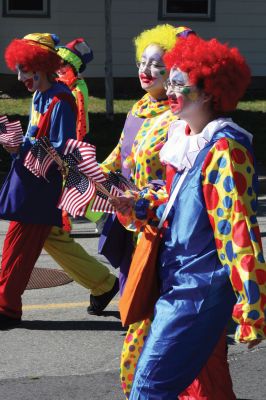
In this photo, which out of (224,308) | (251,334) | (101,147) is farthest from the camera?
(101,147)

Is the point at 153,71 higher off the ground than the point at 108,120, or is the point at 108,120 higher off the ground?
the point at 153,71

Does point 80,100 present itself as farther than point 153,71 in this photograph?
Yes

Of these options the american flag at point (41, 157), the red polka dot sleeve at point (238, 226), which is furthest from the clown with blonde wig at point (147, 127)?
the red polka dot sleeve at point (238, 226)

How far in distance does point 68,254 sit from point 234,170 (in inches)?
140

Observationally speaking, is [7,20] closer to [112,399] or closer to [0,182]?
[0,182]

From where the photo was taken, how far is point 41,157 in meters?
5.57

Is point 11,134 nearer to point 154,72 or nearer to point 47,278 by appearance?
point 154,72

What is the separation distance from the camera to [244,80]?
14.9 ft

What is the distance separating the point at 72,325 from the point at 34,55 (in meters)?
1.87

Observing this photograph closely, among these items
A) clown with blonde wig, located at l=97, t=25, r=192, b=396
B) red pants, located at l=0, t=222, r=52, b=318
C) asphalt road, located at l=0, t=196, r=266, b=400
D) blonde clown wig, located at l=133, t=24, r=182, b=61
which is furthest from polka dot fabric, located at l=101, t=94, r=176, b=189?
red pants, located at l=0, t=222, r=52, b=318

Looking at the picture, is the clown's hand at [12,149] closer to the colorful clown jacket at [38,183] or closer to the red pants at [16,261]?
the colorful clown jacket at [38,183]

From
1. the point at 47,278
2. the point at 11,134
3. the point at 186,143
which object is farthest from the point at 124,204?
the point at 47,278

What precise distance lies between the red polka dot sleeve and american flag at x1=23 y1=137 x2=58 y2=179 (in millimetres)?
864

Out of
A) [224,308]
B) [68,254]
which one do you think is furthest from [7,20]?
[224,308]
